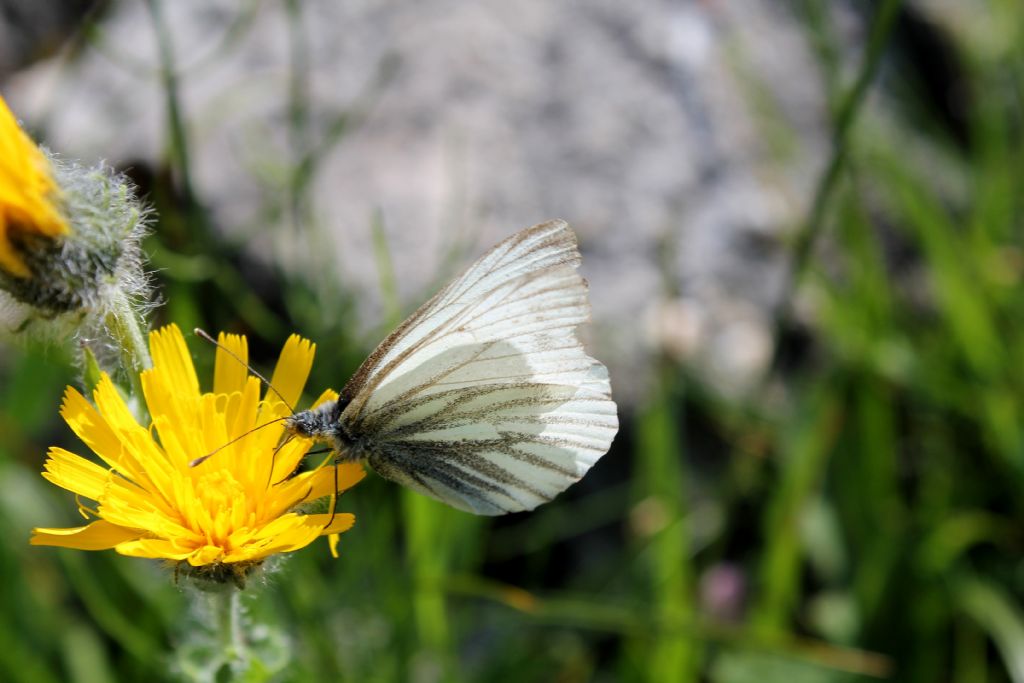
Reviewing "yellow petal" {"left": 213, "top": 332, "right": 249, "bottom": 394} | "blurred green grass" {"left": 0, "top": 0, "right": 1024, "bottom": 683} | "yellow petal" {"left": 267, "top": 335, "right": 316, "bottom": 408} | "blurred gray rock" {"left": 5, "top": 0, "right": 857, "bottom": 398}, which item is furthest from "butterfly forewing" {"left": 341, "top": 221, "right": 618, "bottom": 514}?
"blurred gray rock" {"left": 5, "top": 0, "right": 857, "bottom": 398}

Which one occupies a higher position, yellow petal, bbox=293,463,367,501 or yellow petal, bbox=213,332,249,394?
yellow petal, bbox=213,332,249,394

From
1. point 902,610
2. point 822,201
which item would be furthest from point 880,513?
point 822,201

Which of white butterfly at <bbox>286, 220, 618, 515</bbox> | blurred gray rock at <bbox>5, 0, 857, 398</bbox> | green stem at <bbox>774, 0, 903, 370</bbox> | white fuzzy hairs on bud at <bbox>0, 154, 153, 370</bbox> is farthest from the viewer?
blurred gray rock at <bbox>5, 0, 857, 398</bbox>

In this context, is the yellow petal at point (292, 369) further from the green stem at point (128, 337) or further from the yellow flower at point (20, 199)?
the yellow flower at point (20, 199)

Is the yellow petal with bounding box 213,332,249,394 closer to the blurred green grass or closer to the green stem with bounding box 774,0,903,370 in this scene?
the blurred green grass

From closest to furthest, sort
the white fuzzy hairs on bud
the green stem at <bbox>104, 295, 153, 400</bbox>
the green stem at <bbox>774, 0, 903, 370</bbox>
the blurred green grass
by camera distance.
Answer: the white fuzzy hairs on bud, the green stem at <bbox>104, 295, 153, 400</bbox>, the green stem at <bbox>774, 0, 903, 370</bbox>, the blurred green grass

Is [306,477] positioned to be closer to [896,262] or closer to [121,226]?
[121,226]
